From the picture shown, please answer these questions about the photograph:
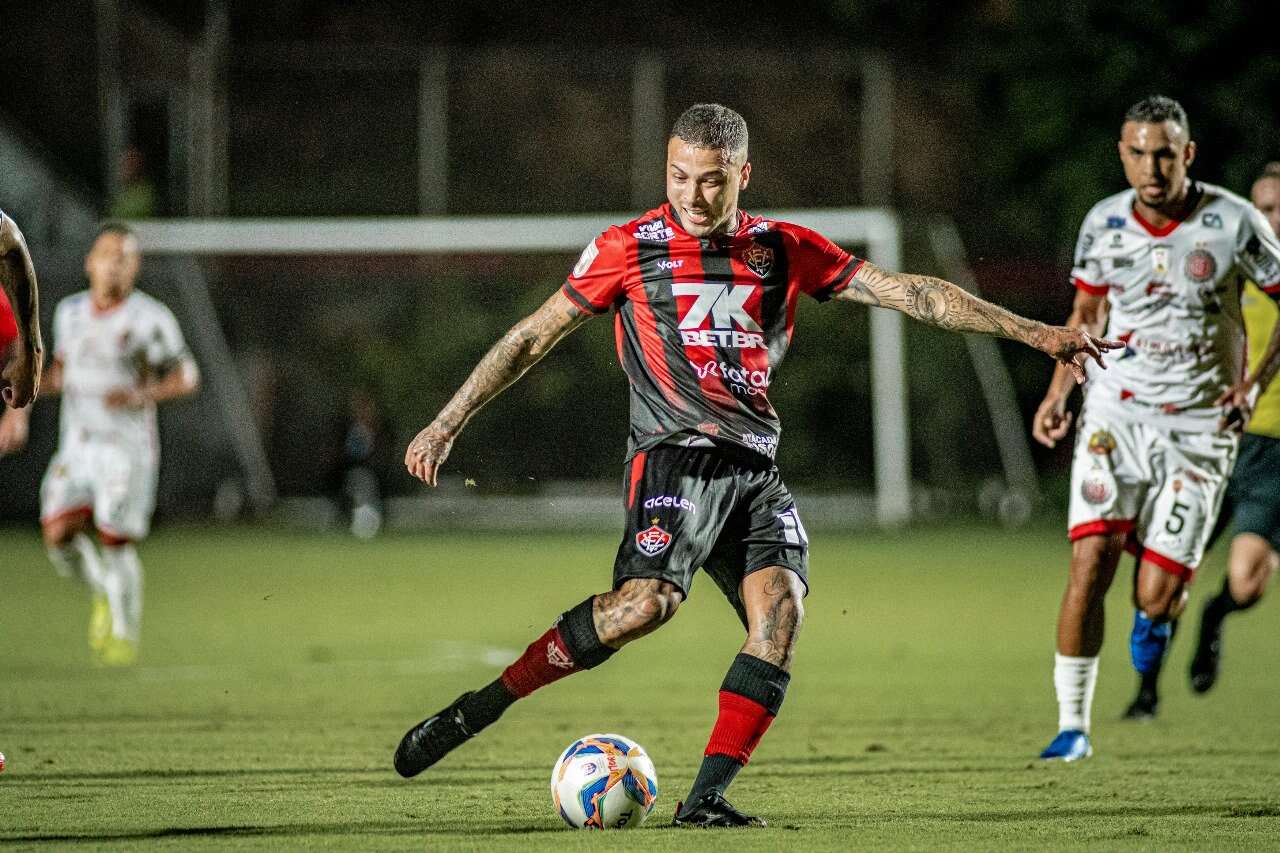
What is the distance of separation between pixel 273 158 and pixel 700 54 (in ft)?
23.9

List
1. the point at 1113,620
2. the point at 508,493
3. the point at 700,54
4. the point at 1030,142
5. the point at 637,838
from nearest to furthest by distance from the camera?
the point at 637,838
the point at 1113,620
the point at 508,493
the point at 1030,142
the point at 700,54

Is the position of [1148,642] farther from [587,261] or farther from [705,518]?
[587,261]

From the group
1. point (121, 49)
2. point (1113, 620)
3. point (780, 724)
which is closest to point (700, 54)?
point (121, 49)

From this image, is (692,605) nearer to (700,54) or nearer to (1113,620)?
(1113,620)

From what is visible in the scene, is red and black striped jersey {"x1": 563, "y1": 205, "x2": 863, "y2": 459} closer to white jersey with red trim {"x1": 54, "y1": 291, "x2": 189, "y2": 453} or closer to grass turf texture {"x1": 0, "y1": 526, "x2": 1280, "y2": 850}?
grass turf texture {"x1": 0, "y1": 526, "x2": 1280, "y2": 850}

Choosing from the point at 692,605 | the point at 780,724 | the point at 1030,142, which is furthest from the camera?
the point at 1030,142

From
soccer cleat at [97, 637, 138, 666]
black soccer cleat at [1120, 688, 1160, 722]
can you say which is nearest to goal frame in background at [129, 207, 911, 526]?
soccer cleat at [97, 637, 138, 666]

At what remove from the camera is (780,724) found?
29.8 feet

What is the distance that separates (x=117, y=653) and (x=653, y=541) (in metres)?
6.77

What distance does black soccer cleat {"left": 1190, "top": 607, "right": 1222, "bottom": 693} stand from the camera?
972 centimetres

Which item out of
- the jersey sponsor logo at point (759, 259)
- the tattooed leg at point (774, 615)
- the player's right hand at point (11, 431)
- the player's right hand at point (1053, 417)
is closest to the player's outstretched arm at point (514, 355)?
the jersey sponsor logo at point (759, 259)

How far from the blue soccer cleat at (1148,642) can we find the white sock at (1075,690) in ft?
2.42

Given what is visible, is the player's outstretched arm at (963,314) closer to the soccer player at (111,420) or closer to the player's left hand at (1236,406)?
the player's left hand at (1236,406)

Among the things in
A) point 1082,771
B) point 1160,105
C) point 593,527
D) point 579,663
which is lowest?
point 593,527
